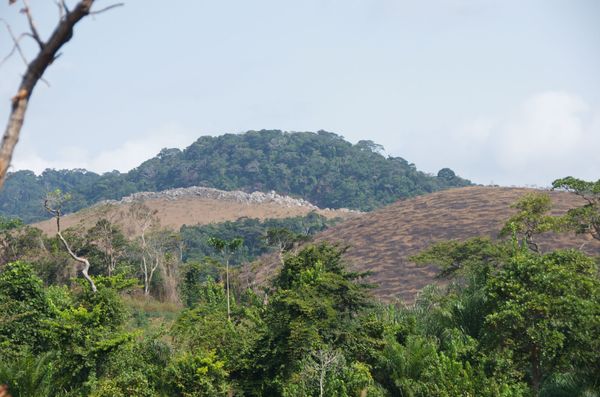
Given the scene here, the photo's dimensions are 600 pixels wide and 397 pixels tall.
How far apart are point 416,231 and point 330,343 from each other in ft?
181

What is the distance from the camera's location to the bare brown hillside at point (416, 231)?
2493 inches

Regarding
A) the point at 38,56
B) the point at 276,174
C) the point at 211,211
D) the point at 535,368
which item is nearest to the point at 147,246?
the point at 535,368

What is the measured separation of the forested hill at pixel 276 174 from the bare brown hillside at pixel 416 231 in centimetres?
5558

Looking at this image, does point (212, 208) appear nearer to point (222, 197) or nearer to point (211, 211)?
point (211, 211)

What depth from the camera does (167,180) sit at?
172625 millimetres

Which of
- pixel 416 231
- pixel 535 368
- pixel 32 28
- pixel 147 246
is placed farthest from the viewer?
pixel 416 231

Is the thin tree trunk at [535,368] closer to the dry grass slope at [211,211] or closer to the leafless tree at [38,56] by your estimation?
the leafless tree at [38,56]

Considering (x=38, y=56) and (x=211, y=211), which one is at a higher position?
(x=211, y=211)

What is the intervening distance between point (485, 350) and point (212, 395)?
8547 millimetres

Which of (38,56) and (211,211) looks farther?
(211,211)

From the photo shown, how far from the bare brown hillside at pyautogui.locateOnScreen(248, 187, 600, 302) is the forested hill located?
55.6 metres

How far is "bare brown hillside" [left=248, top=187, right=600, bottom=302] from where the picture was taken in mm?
63312

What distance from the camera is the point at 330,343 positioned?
23062mm

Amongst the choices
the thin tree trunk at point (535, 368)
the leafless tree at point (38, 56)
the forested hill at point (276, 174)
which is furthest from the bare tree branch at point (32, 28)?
the forested hill at point (276, 174)
